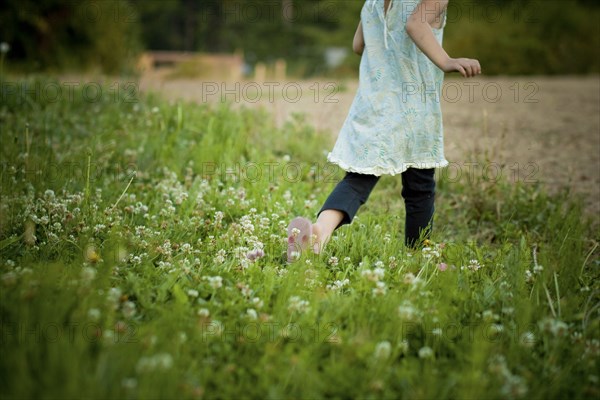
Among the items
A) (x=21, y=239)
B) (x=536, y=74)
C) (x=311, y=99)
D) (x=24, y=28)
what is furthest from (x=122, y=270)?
(x=536, y=74)

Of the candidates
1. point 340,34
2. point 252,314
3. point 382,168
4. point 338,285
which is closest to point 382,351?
point 252,314

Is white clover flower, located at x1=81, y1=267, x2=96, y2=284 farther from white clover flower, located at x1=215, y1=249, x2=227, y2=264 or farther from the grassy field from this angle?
white clover flower, located at x1=215, y1=249, x2=227, y2=264

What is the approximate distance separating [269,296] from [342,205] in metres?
0.63

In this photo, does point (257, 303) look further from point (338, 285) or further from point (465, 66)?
point (465, 66)

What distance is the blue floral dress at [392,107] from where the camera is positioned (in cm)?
267

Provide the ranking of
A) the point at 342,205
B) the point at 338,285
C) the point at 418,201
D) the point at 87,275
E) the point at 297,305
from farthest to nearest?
the point at 418,201
the point at 342,205
the point at 338,285
the point at 297,305
the point at 87,275

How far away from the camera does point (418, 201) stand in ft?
9.45

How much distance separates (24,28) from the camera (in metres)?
13.2

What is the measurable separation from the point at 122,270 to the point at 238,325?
631 mm

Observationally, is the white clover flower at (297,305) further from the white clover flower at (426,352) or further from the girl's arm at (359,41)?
the girl's arm at (359,41)

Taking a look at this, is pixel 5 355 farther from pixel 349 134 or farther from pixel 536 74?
pixel 536 74

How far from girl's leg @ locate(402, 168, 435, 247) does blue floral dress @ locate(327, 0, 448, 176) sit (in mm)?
104

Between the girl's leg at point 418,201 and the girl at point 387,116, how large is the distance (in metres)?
0.08

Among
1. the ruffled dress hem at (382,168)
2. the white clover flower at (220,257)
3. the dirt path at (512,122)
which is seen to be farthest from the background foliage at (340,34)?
the white clover flower at (220,257)
